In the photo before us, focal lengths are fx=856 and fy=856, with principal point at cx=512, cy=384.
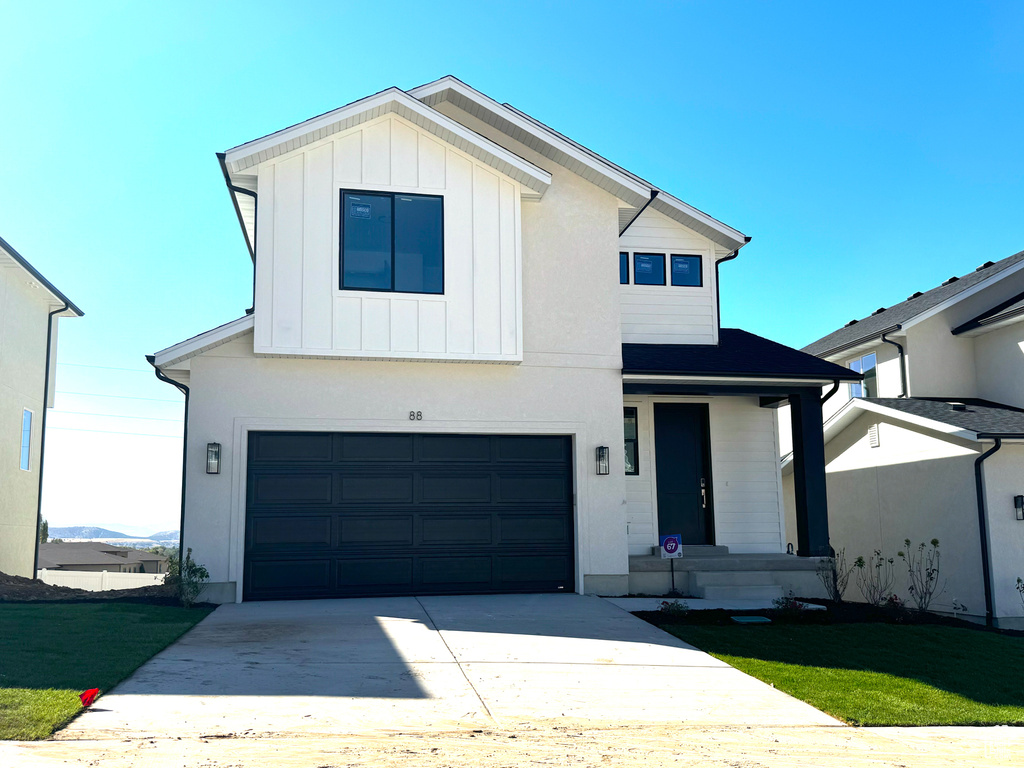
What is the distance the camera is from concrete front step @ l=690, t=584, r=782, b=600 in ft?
39.9

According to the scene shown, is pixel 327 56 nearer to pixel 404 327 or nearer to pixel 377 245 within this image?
pixel 377 245

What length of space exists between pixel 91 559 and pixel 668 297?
35063 mm

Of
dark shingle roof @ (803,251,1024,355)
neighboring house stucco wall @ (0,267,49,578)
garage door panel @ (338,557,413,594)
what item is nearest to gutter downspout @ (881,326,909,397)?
dark shingle roof @ (803,251,1024,355)

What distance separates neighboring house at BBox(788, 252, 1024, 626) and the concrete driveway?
7.60 m

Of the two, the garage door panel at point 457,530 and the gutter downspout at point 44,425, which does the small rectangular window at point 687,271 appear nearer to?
the garage door panel at point 457,530

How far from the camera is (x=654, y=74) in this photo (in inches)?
660

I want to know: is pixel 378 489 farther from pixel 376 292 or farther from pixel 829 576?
pixel 829 576

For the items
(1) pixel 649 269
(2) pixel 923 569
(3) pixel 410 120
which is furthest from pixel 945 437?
(3) pixel 410 120

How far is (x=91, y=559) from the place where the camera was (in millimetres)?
40062

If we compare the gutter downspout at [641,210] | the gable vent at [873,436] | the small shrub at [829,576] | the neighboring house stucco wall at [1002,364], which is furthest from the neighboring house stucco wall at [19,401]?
the neighboring house stucco wall at [1002,364]

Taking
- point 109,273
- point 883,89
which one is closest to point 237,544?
point 883,89

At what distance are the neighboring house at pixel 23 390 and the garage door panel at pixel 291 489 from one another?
27.5ft

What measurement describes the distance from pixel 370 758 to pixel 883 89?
18.8m

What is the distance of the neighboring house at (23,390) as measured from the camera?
16797 mm
